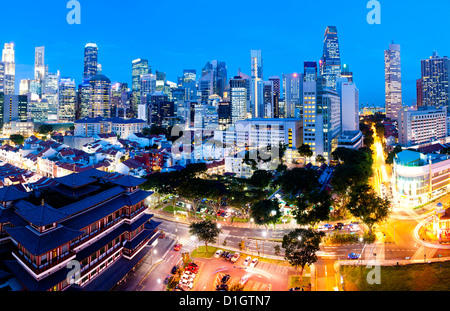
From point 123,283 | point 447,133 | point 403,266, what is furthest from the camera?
point 447,133

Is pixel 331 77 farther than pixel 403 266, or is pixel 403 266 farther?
pixel 331 77

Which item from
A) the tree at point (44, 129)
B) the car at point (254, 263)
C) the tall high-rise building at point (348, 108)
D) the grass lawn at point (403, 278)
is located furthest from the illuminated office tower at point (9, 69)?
the grass lawn at point (403, 278)

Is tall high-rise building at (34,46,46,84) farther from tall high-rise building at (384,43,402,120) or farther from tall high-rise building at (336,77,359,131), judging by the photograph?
tall high-rise building at (384,43,402,120)

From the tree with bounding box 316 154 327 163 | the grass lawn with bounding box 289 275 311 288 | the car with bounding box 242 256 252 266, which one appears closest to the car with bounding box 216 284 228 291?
the car with bounding box 242 256 252 266

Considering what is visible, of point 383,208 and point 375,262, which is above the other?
point 383,208
